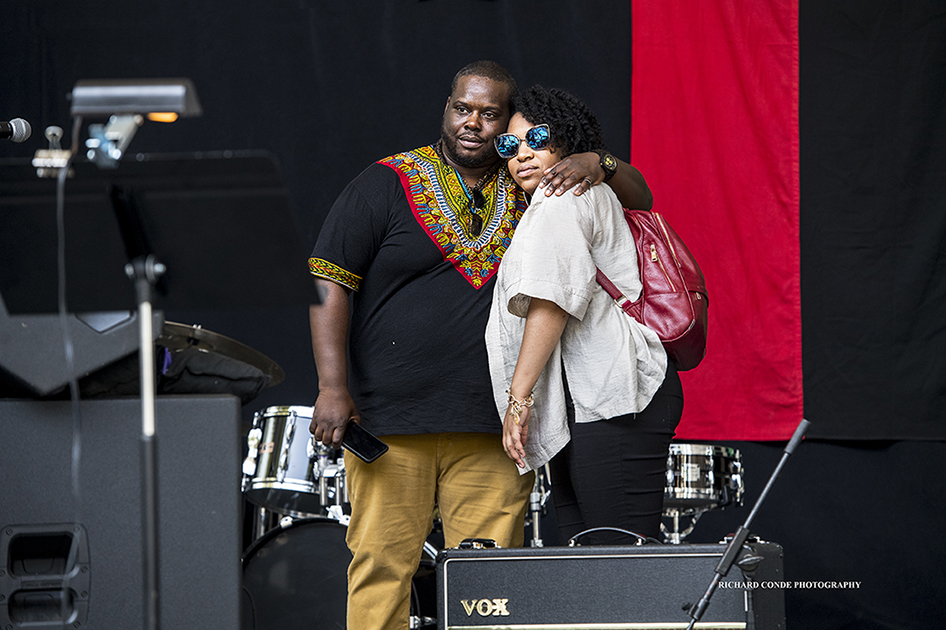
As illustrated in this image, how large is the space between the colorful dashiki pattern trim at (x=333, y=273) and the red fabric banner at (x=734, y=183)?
5.09 ft

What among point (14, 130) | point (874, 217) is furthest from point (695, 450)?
point (14, 130)

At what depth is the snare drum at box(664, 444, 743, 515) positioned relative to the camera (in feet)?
10.5

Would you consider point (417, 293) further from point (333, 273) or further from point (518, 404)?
point (518, 404)

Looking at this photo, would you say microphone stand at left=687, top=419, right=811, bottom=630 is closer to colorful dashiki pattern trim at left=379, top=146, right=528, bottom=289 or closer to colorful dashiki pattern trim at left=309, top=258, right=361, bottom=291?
colorful dashiki pattern trim at left=379, top=146, right=528, bottom=289

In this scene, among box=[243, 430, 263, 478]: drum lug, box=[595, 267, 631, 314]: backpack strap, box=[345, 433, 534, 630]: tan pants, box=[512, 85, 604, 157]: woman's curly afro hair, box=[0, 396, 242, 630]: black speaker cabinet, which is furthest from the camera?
box=[243, 430, 263, 478]: drum lug

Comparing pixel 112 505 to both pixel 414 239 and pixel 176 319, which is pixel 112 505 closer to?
pixel 414 239

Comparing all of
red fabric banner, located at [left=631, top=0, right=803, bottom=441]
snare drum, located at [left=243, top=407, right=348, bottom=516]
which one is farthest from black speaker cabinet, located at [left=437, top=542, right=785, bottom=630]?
red fabric banner, located at [left=631, top=0, right=803, bottom=441]

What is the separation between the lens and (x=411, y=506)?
93.8 inches

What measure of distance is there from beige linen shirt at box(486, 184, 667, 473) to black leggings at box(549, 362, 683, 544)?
0.03 metres

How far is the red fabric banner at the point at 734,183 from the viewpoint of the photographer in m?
3.53

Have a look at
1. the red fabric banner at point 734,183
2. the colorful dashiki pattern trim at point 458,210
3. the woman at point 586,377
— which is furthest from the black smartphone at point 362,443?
the red fabric banner at point 734,183

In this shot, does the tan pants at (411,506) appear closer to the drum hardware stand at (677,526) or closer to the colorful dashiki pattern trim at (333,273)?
the colorful dashiki pattern trim at (333,273)

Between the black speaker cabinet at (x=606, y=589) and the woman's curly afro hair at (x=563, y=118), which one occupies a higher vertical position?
the woman's curly afro hair at (x=563, y=118)

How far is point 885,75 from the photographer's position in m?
3.57
